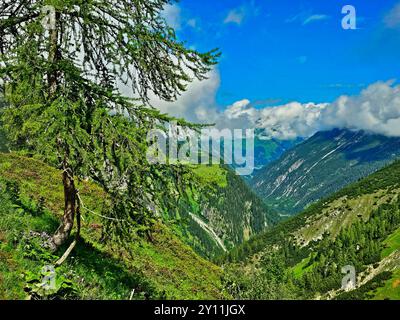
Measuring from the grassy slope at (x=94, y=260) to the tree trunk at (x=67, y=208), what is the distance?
615 mm

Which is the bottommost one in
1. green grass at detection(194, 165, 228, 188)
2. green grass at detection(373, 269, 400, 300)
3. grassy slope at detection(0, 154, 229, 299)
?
green grass at detection(373, 269, 400, 300)

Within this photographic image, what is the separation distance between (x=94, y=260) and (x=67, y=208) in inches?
119

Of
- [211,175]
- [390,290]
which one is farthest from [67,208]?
[390,290]

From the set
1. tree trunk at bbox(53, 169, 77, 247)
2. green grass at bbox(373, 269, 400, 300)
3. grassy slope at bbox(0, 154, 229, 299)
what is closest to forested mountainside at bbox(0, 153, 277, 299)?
grassy slope at bbox(0, 154, 229, 299)

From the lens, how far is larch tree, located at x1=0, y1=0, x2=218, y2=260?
997cm

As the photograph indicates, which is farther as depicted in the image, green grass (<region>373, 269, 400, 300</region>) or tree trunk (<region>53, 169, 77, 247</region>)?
green grass (<region>373, 269, 400, 300</region>)

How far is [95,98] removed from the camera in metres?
10.8

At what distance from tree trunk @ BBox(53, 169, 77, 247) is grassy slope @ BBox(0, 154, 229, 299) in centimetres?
62

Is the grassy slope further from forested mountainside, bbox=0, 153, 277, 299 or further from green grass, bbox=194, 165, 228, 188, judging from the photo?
green grass, bbox=194, 165, 228, 188

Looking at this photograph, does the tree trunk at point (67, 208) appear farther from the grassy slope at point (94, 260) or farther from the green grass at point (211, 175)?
the green grass at point (211, 175)

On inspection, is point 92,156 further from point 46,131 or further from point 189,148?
point 189,148

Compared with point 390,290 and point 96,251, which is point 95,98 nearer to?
point 96,251

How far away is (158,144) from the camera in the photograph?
35.7ft
